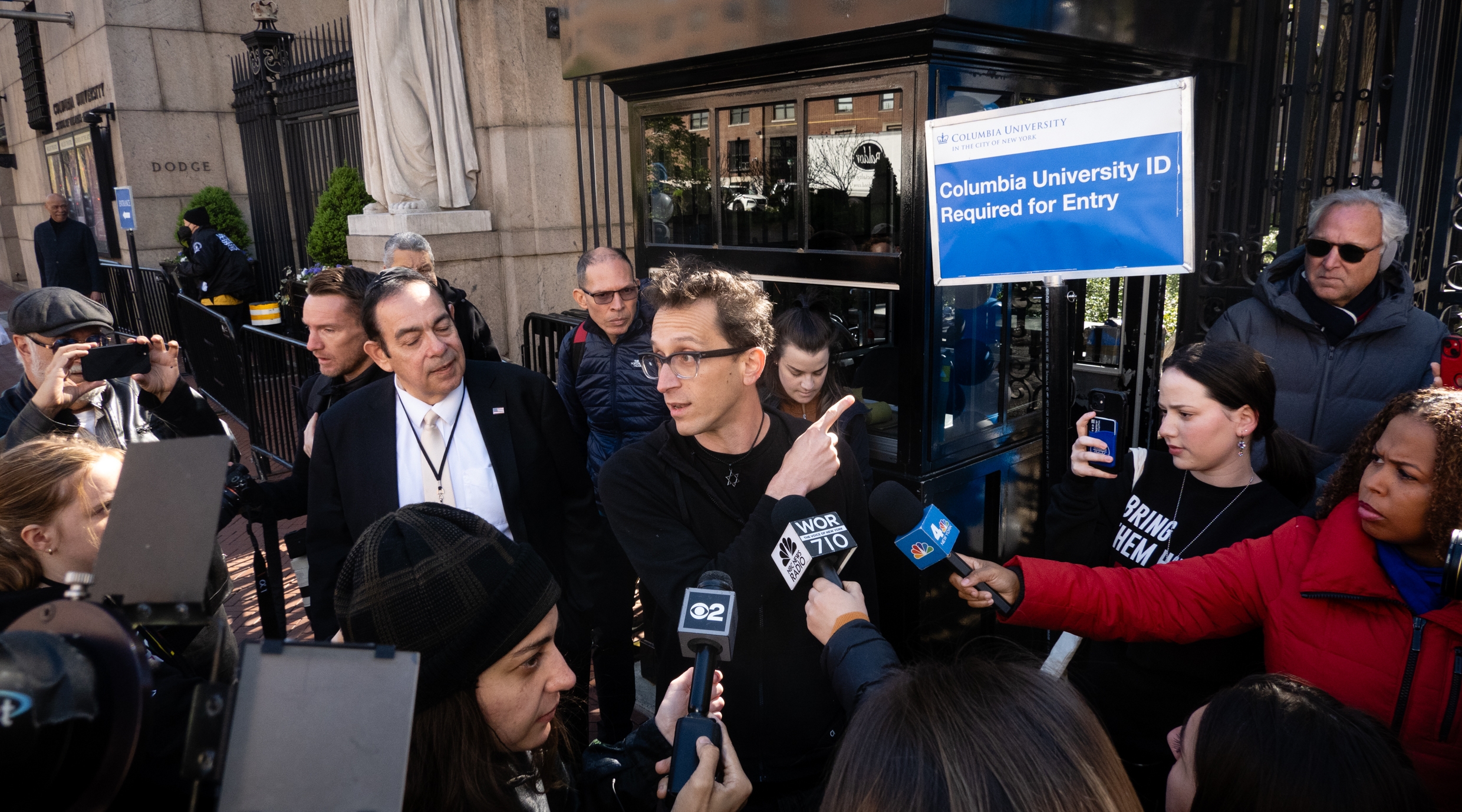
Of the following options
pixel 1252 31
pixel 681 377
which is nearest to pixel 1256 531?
pixel 681 377

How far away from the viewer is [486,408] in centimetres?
279

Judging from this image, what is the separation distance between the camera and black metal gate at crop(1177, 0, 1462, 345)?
3.93m

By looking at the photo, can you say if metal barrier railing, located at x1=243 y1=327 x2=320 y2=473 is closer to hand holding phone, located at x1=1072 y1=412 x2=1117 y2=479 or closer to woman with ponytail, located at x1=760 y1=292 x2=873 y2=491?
woman with ponytail, located at x1=760 y1=292 x2=873 y2=491

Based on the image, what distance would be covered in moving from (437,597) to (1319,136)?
173 inches

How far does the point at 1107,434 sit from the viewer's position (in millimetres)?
2473

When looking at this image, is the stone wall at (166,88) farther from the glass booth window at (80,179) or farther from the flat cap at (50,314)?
the flat cap at (50,314)

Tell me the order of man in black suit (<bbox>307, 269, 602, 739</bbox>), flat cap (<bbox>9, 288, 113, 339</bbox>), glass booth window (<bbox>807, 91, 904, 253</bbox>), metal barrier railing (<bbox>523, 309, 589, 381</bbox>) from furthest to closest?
1. metal barrier railing (<bbox>523, 309, 589, 381</bbox>)
2. glass booth window (<bbox>807, 91, 904, 253</bbox>)
3. flat cap (<bbox>9, 288, 113, 339</bbox>)
4. man in black suit (<bbox>307, 269, 602, 739</bbox>)

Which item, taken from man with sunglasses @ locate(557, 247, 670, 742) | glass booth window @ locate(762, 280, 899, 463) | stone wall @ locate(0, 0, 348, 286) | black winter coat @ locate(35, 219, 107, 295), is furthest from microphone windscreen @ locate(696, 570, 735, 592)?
stone wall @ locate(0, 0, 348, 286)

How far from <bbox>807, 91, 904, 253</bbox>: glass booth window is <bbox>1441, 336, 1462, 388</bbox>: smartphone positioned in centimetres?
201

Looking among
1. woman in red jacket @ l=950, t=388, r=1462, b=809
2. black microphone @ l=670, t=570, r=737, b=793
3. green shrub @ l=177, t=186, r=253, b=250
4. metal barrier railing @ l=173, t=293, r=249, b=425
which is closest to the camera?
black microphone @ l=670, t=570, r=737, b=793

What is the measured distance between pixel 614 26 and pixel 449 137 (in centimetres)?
272

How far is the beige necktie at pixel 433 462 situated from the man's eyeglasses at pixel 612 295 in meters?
1.28

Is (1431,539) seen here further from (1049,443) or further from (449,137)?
(449,137)

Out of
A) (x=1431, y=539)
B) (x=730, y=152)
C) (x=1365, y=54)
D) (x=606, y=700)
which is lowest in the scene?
(x=606, y=700)
